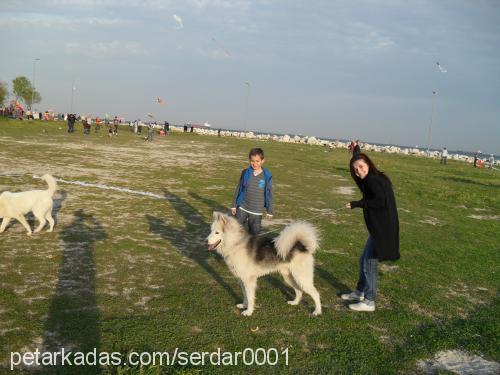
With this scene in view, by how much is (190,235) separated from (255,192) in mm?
2820

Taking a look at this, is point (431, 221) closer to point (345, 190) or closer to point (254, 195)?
point (345, 190)

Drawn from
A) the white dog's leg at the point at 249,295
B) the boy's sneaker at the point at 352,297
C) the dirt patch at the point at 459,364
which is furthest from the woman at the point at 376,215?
the white dog's leg at the point at 249,295

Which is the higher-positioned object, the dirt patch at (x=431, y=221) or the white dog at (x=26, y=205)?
the white dog at (x=26, y=205)

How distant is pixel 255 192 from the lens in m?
6.75

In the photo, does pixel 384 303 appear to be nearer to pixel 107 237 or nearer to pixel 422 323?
pixel 422 323

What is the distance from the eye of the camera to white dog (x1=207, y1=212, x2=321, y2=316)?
5.12 m

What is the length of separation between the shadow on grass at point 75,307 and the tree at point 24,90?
80989 millimetres

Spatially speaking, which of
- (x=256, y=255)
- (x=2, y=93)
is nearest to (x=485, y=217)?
(x=256, y=255)

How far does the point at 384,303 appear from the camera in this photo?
19.6 ft

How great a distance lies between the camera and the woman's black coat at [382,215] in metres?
5.30

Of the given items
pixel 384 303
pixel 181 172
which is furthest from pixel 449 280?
pixel 181 172

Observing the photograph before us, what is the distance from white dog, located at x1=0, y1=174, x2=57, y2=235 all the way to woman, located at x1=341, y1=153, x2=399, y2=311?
634 cm

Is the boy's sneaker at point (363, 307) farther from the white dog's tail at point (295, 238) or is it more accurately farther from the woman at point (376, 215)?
the white dog's tail at point (295, 238)

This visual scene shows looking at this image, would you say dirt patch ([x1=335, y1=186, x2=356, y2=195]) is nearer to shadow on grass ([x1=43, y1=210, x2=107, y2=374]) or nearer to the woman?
the woman
